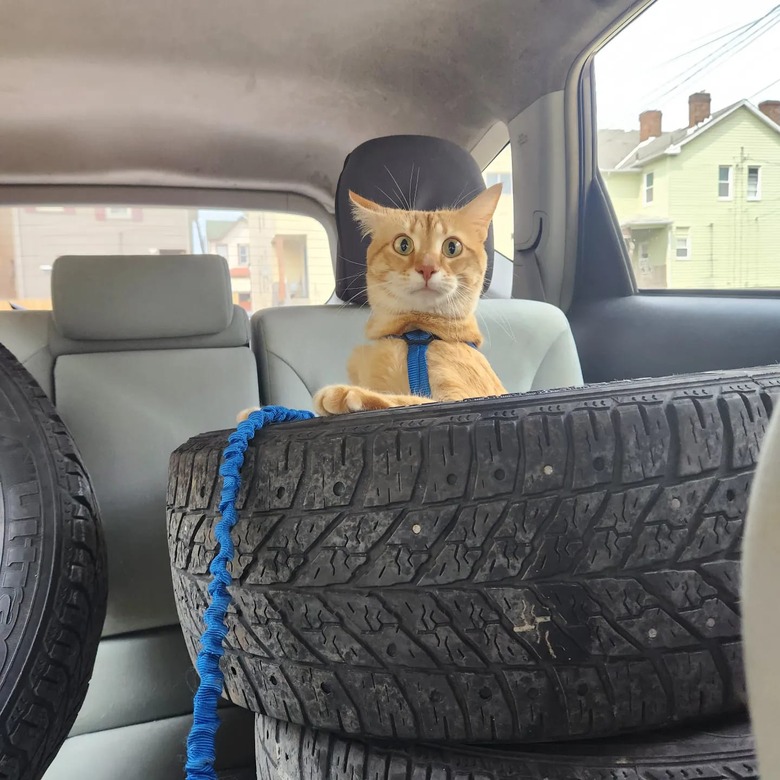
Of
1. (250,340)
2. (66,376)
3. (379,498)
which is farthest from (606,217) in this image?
(379,498)

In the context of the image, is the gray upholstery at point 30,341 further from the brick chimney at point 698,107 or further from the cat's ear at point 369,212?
the brick chimney at point 698,107

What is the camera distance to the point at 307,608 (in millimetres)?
545

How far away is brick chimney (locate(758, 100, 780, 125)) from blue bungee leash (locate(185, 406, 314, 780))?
56.9 inches

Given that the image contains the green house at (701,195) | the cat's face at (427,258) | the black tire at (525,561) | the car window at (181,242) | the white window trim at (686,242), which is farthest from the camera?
the car window at (181,242)

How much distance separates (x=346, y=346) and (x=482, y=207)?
551mm

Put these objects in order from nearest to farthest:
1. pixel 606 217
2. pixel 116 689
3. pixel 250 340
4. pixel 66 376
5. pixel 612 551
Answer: pixel 612 551
pixel 116 689
pixel 66 376
pixel 250 340
pixel 606 217

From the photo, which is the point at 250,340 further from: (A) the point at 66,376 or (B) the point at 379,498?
(B) the point at 379,498

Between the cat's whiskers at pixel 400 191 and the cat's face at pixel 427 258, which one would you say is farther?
the cat's whiskers at pixel 400 191

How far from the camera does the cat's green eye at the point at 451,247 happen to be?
1.06 metres

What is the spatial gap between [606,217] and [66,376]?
5.13ft

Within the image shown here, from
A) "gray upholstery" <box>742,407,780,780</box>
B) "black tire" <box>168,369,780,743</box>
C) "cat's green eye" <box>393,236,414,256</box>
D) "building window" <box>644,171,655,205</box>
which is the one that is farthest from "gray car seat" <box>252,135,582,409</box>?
"gray upholstery" <box>742,407,780,780</box>

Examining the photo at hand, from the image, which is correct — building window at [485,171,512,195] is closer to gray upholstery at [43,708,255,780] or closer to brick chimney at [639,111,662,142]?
brick chimney at [639,111,662,142]

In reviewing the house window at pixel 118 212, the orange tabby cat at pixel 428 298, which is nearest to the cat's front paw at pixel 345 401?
the orange tabby cat at pixel 428 298

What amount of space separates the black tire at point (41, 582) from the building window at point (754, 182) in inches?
63.1
